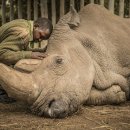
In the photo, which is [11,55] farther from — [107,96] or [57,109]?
[107,96]

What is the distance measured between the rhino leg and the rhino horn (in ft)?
3.39

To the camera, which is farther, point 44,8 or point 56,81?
point 44,8

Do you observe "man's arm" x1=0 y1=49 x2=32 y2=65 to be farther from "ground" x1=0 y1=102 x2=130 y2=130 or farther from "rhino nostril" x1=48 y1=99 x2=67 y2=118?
"rhino nostril" x1=48 y1=99 x2=67 y2=118

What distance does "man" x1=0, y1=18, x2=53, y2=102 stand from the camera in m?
6.35

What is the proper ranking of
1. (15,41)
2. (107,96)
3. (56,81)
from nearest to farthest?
(56,81) < (15,41) < (107,96)

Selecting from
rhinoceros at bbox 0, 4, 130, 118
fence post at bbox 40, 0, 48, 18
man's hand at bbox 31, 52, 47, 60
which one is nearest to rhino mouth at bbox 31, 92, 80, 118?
rhinoceros at bbox 0, 4, 130, 118

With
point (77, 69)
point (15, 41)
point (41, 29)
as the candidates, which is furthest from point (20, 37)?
point (77, 69)

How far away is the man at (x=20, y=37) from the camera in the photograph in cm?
635

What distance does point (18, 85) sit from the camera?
5.70 metres

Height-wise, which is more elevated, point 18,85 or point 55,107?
point 18,85

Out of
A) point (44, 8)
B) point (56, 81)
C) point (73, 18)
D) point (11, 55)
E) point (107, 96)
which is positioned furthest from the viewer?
point (44, 8)

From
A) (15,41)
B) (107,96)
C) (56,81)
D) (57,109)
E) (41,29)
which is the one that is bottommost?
(107,96)

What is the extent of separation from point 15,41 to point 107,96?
4.54 feet

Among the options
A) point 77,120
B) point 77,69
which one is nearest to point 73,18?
point 77,69
